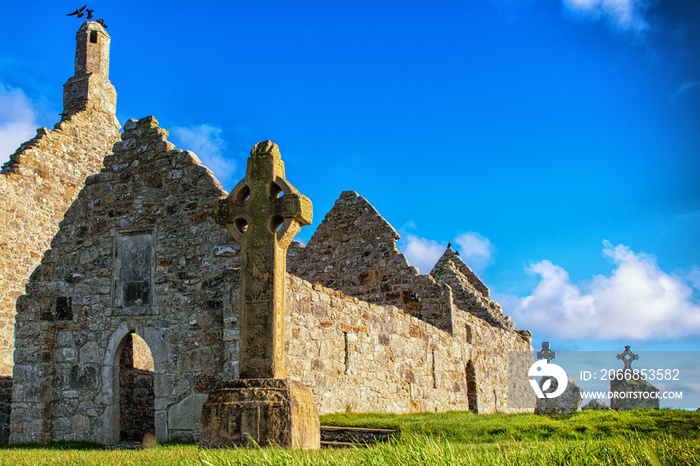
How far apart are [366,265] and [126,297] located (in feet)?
23.6

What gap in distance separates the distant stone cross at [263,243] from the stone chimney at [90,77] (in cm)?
1611

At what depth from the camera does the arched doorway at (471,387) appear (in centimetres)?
1694

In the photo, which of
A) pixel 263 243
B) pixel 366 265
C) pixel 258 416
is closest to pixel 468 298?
pixel 366 265

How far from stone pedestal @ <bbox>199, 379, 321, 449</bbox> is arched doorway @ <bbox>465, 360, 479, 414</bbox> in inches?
432

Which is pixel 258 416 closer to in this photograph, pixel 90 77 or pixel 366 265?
pixel 366 265

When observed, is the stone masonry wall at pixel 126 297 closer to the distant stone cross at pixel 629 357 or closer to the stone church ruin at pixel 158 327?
the stone church ruin at pixel 158 327

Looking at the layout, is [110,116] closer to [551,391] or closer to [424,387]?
[424,387]

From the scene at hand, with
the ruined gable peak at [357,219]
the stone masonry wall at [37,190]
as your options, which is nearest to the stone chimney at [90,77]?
the stone masonry wall at [37,190]

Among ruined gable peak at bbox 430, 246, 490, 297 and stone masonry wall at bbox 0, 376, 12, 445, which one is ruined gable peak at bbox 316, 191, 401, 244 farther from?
stone masonry wall at bbox 0, 376, 12, 445

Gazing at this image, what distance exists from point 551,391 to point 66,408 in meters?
8.71

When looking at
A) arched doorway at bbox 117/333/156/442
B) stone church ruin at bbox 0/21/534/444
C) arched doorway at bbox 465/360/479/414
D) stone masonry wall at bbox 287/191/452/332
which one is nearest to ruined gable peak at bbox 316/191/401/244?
stone masonry wall at bbox 287/191/452/332

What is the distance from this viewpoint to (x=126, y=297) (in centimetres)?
1125

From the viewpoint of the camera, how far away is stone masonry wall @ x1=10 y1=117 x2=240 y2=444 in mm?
10320

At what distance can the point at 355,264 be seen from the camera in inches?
673
